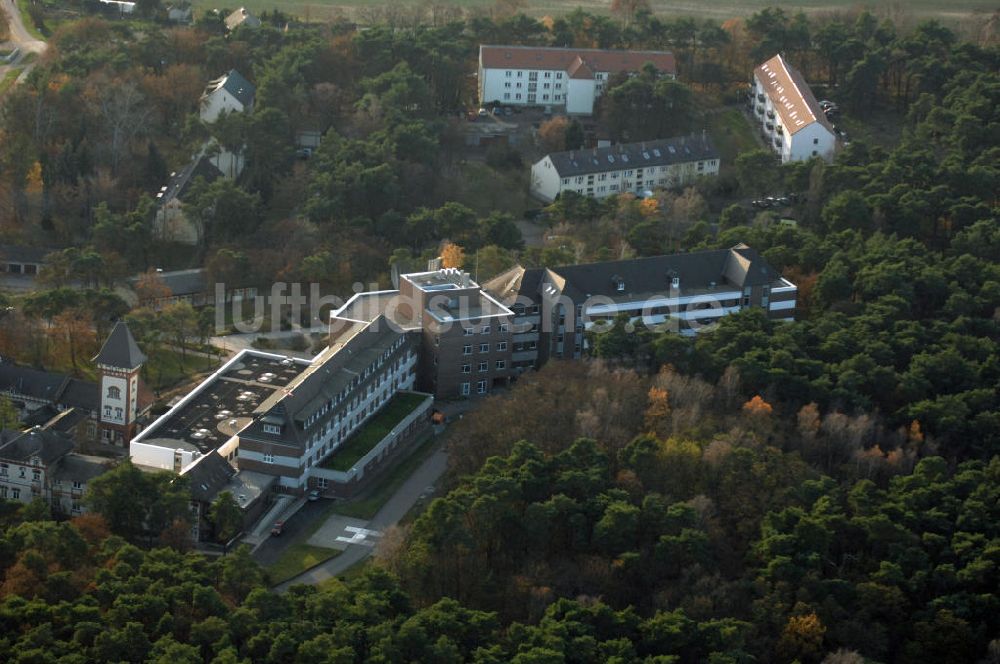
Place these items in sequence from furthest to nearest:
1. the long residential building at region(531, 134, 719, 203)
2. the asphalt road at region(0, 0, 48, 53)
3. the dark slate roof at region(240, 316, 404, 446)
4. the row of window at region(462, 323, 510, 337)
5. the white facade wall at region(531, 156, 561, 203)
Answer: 1. the asphalt road at region(0, 0, 48, 53)
2. the long residential building at region(531, 134, 719, 203)
3. the white facade wall at region(531, 156, 561, 203)
4. the row of window at region(462, 323, 510, 337)
5. the dark slate roof at region(240, 316, 404, 446)

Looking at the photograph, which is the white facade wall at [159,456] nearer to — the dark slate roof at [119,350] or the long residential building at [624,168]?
the dark slate roof at [119,350]

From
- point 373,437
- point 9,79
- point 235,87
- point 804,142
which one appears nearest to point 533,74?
point 804,142

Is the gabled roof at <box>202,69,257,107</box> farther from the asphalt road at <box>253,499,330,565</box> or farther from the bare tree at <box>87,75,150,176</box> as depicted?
the asphalt road at <box>253,499,330,565</box>

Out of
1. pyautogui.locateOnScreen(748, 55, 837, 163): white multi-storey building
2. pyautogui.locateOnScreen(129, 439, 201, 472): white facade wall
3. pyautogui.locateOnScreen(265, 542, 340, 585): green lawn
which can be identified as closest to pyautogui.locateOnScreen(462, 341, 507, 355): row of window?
pyautogui.locateOnScreen(129, 439, 201, 472): white facade wall

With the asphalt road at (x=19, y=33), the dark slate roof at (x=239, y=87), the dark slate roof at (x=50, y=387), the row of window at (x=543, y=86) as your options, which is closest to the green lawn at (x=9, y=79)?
the asphalt road at (x=19, y=33)

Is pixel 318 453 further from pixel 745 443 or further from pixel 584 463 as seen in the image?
pixel 745 443

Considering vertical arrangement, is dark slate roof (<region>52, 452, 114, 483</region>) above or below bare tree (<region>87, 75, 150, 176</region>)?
below
